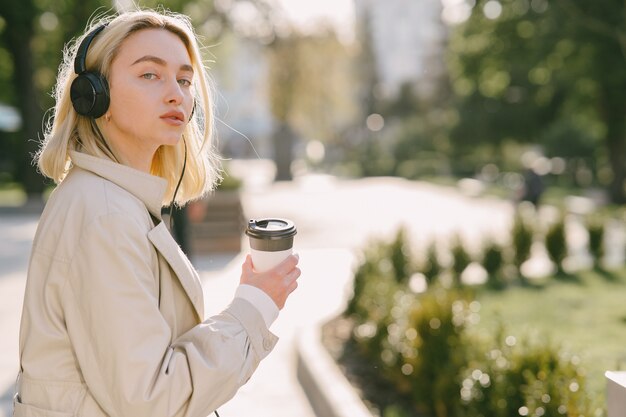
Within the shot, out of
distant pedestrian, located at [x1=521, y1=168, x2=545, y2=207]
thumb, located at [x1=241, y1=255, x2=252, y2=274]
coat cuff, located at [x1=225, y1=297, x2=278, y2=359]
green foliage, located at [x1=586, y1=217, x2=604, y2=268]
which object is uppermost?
thumb, located at [x1=241, y1=255, x2=252, y2=274]

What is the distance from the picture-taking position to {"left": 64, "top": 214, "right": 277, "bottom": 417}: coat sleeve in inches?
58.5

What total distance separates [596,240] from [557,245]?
2.91 feet

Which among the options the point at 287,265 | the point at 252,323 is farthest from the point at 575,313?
the point at 252,323

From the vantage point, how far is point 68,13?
2444 cm

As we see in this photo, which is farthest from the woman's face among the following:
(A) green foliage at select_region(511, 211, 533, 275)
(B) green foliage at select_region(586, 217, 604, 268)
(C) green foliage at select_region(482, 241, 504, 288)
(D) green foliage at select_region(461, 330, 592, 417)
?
(B) green foliage at select_region(586, 217, 604, 268)

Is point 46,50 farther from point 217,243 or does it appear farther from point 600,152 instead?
point 600,152

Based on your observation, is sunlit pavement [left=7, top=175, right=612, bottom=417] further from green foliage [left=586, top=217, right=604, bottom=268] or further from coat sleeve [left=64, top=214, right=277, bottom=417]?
coat sleeve [left=64, top=214, right=277, bottom=417]

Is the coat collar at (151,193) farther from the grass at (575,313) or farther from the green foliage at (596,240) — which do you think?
the green foliage at (596,240)

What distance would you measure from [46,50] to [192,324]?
31.5 meters

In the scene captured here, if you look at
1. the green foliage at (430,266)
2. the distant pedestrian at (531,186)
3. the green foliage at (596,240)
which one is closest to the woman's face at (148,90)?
the green foliage at (430,266)

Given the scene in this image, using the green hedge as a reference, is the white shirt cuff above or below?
above

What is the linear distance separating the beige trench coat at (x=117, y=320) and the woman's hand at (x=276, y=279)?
0.24ft

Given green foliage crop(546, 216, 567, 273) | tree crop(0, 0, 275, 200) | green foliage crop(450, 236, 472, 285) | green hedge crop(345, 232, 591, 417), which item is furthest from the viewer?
tree crop(0, 0, 275, 200)

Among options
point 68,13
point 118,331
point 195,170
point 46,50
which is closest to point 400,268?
point 195,170
